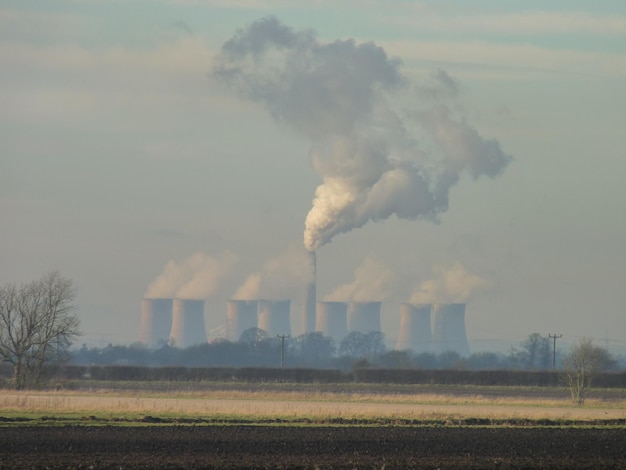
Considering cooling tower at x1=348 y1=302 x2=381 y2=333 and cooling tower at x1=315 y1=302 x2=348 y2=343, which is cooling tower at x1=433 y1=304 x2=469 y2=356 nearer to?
cooling tower at x1=348 y1=302 x2=381 y2=333

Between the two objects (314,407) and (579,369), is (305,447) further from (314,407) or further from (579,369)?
(579,369)

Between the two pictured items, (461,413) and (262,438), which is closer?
(262,438)

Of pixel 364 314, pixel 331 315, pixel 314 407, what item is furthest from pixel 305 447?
pixel 364 314

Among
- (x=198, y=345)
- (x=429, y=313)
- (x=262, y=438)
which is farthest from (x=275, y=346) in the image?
(x=262, y=438)

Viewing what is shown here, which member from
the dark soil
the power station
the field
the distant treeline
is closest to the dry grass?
the field

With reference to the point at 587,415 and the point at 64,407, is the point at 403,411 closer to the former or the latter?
the point at 587,415

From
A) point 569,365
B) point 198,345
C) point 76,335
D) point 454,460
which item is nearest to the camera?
point 454,460

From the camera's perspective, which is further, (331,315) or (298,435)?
(331,315)

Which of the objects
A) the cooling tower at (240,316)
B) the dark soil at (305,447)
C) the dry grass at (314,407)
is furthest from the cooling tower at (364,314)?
the dark soil at (305,447)
